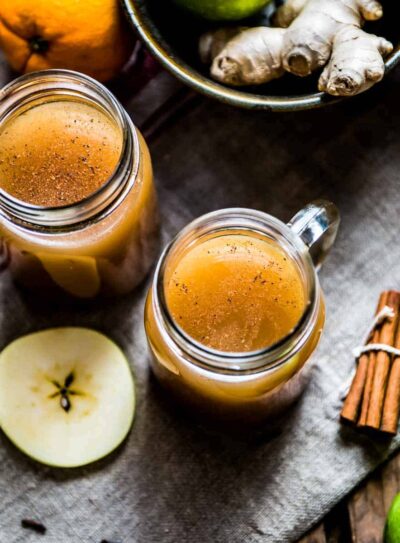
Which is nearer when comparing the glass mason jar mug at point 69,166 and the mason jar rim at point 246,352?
the mason jar rim at point 246,352

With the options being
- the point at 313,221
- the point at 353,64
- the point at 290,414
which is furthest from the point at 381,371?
the point at 353,64

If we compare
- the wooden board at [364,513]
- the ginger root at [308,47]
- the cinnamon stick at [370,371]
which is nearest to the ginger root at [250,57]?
the ginger root at [308,47]

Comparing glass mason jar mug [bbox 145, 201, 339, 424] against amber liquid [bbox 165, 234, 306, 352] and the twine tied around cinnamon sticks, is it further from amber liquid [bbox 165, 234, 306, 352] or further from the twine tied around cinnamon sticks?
the twine tied around cinnamon sticks

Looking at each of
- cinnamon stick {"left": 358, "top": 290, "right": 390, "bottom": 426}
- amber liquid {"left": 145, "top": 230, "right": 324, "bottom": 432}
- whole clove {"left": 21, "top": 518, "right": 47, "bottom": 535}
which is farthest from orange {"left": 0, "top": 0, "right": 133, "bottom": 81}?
whole clove {"left": 21, "top": 518, "right": 47, "bottom": 535}

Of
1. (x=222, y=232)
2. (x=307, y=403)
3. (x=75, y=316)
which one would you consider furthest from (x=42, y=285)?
(x=307, y=403)

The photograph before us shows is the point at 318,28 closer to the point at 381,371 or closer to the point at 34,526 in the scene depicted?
the point at 381,371

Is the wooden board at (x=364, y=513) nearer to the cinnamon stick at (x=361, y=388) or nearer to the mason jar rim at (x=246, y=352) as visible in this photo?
the cinnamon stick at (x=361, y=388)
